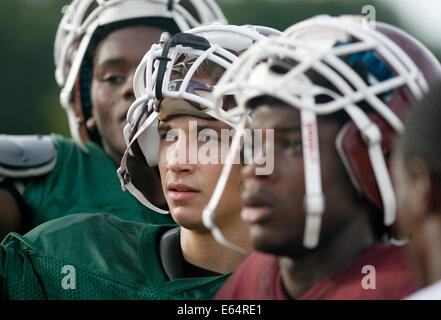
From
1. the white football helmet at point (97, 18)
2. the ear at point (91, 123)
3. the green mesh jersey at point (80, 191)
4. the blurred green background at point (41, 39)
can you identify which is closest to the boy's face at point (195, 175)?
the green mesh jersey at point (80, 191)

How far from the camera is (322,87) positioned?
1792 mm

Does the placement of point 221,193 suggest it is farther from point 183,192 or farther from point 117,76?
point 117,76

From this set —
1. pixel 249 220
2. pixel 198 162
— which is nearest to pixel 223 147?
pixel 198 162

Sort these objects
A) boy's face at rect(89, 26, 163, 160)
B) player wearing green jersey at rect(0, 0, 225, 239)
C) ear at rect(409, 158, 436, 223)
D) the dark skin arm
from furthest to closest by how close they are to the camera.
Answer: boy's face at rect(89, 26, 163, 160)
player wearing green jersey at rect(0, 0, 225, 239)
the dark skin arm
ear at rect(409, 158, 436, 223)

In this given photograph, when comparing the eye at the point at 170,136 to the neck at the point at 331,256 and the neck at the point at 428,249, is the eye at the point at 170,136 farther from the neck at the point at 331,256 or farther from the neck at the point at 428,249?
the neck at the point at 428,249

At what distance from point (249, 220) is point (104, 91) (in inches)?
68.2

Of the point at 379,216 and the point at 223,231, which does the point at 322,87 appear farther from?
the point at 223,231

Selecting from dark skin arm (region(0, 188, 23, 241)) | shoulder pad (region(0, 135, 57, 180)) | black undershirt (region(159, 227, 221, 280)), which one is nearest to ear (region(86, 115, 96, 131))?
shoulder pad (region(0, 135, 57, 180))

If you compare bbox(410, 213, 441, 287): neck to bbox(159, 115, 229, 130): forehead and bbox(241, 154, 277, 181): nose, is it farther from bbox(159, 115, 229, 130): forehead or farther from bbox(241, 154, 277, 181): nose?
bbox(159, 115, 229, 130): forehead

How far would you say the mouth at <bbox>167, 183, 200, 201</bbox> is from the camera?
7.22 feet

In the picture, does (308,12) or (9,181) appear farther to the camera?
(308,12)

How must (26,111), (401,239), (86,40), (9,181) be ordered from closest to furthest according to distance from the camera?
1. (401,239)
2. (9,181)
3. (86,40)
4. (26,111)

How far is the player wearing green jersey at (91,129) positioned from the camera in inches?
127

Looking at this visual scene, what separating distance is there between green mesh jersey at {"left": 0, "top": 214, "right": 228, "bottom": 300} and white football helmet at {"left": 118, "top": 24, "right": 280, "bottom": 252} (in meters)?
0.14
